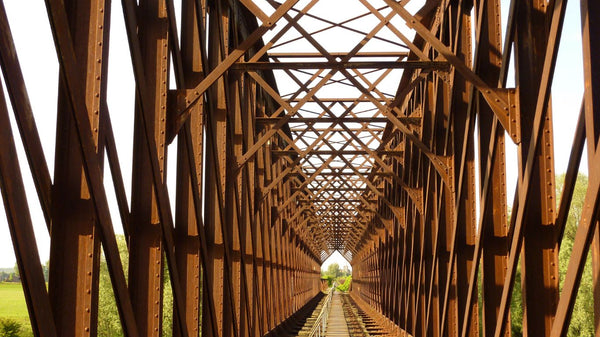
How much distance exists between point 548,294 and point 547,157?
1.24 metres

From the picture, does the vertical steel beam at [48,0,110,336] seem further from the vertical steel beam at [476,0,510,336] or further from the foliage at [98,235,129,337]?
the foliage at [98,235,129,337]

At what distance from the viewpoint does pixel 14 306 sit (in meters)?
60.0

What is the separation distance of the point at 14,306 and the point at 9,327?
16.1 m

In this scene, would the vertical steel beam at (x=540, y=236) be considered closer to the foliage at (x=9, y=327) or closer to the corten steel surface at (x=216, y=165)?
the corten steel surface at (x=216, y=165)

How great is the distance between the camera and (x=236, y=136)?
13.7 meters

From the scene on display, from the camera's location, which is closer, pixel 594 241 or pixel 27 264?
pixel 27 264

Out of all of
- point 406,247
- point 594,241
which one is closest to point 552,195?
point 594,241

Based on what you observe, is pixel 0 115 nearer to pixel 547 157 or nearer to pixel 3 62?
pixel 3 62

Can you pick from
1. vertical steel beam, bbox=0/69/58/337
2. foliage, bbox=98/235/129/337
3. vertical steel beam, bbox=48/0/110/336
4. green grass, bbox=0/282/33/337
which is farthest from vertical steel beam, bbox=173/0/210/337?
green grass, bbox=0/282/33/337

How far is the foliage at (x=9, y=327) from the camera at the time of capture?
44428mm

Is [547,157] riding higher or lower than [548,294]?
higher

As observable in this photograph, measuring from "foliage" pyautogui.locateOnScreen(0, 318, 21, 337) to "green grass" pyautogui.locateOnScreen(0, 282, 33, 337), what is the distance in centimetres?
138

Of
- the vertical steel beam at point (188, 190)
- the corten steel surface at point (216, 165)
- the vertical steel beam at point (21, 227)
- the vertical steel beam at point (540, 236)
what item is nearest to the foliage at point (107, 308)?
the corten steel surface at point (216, 165)

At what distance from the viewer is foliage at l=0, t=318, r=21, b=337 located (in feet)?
146
